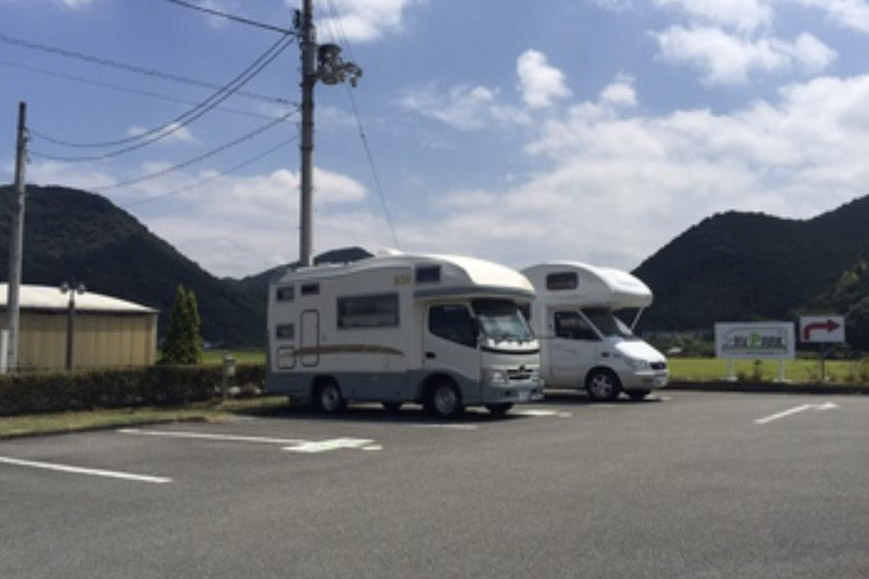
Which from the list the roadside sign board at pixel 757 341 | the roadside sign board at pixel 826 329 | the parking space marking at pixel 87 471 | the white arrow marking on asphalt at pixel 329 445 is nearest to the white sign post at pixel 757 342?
the roadside sign board at pixel 757 341

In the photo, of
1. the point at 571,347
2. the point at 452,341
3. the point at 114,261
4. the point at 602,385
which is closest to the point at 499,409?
the point at 452,341

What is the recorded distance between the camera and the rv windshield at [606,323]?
66.5ft

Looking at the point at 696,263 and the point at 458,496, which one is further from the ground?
the point at 696,263

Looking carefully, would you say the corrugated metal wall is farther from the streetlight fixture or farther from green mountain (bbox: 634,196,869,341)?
green mountain (bbox: 634,196,869,341)

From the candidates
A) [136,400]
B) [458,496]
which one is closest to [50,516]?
[458,496]

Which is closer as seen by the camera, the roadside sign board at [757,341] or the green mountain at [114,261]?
the roadside sign board at [757,341]

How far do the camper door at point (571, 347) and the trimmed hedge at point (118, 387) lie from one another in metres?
7.31

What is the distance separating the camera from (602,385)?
1994cm

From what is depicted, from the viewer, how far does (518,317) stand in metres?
16.9

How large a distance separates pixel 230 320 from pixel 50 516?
7408cm

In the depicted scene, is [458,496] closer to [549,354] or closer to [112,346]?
[549,354]

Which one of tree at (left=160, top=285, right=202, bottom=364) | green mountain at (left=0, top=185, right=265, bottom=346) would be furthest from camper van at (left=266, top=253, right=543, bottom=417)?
green mountain at (left=0, top=185, right=265, bottom=346)

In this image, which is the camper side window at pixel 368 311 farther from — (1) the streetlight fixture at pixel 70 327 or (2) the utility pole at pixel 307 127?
(1) the streetlight fixture at pixel 70 327

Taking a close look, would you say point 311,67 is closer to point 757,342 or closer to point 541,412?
point 541,412
